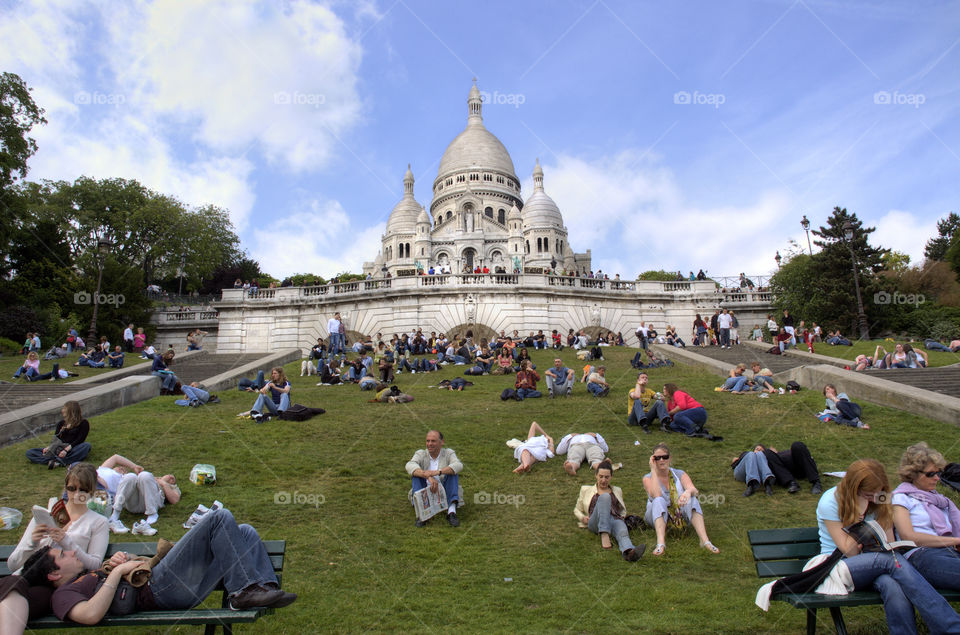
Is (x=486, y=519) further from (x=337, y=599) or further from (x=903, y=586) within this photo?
(x=903, y=586)

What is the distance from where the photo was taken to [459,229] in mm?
86312

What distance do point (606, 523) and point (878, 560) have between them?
2.72m

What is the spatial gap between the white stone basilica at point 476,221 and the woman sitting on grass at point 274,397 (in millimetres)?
62180

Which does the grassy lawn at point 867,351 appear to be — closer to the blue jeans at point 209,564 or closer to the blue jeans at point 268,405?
the blue jeans at point 268,405

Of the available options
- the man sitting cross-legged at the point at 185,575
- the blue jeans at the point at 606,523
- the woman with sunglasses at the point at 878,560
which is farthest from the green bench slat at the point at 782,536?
the man sitting cross-legged at the point at 185,575

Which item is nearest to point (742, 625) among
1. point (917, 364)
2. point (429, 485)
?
point (429, 485)

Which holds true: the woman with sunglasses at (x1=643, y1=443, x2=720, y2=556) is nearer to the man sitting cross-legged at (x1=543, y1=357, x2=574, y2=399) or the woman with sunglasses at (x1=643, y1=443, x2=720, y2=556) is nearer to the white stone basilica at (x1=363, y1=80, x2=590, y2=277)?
the man sitting cross-legged at (x1=543, y1=357, x2=574, y2=399)

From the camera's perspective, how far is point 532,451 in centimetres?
988

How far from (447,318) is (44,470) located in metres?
21.6

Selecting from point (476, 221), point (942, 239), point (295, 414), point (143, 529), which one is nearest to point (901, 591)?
point (143, 529)

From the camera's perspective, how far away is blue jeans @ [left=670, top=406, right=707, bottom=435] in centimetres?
1116

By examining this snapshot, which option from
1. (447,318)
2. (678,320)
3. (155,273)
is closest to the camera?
(447,318)

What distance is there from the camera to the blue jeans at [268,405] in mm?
12969

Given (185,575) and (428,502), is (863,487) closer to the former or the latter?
(428,502)
